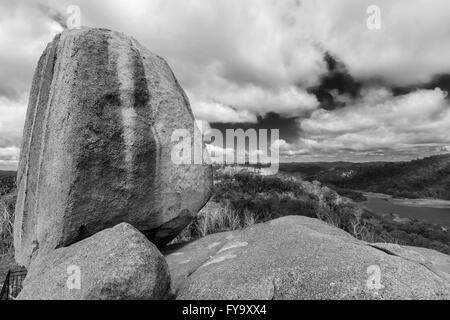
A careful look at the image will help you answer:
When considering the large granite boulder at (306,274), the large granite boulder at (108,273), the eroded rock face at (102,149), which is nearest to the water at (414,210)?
the eroded rock face at (102,149)

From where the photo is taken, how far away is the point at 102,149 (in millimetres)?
6547

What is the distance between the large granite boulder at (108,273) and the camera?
4.24 meters

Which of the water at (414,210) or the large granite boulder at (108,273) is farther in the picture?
the water at (414,210)

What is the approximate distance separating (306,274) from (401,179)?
116977 millimetres

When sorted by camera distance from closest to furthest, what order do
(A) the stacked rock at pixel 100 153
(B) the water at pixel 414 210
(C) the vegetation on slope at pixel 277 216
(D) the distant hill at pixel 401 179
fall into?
(A) the stacked rock at pixel 100 153 < (C) the vegetation on slope at pixel 277 216 < (B) the water at pixel 414 210 < (D) the distant hill at pixel 401 179

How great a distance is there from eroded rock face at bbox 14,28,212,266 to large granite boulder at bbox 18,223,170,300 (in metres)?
1.47

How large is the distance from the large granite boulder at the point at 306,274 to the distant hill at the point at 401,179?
73649 mm

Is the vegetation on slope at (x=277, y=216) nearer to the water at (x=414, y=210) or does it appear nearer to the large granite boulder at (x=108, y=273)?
the large granite boulder at (x=108, y=273)

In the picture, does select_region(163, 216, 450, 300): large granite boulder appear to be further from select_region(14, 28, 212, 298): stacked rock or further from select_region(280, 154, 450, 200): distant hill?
select_region(280, 154, 450, 200): distant hill

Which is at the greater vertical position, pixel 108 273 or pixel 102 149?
pixel 102 149

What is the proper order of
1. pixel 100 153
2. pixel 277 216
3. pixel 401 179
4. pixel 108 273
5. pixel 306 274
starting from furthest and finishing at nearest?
pixel 401 179 → pixel 277 216 → pixel 100 153 → pixel 306 274 → pixel 108 273

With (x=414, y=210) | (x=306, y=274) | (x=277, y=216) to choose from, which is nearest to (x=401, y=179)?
(x=414, y=210)

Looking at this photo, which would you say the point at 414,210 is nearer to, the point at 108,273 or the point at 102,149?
the point at 102,149
